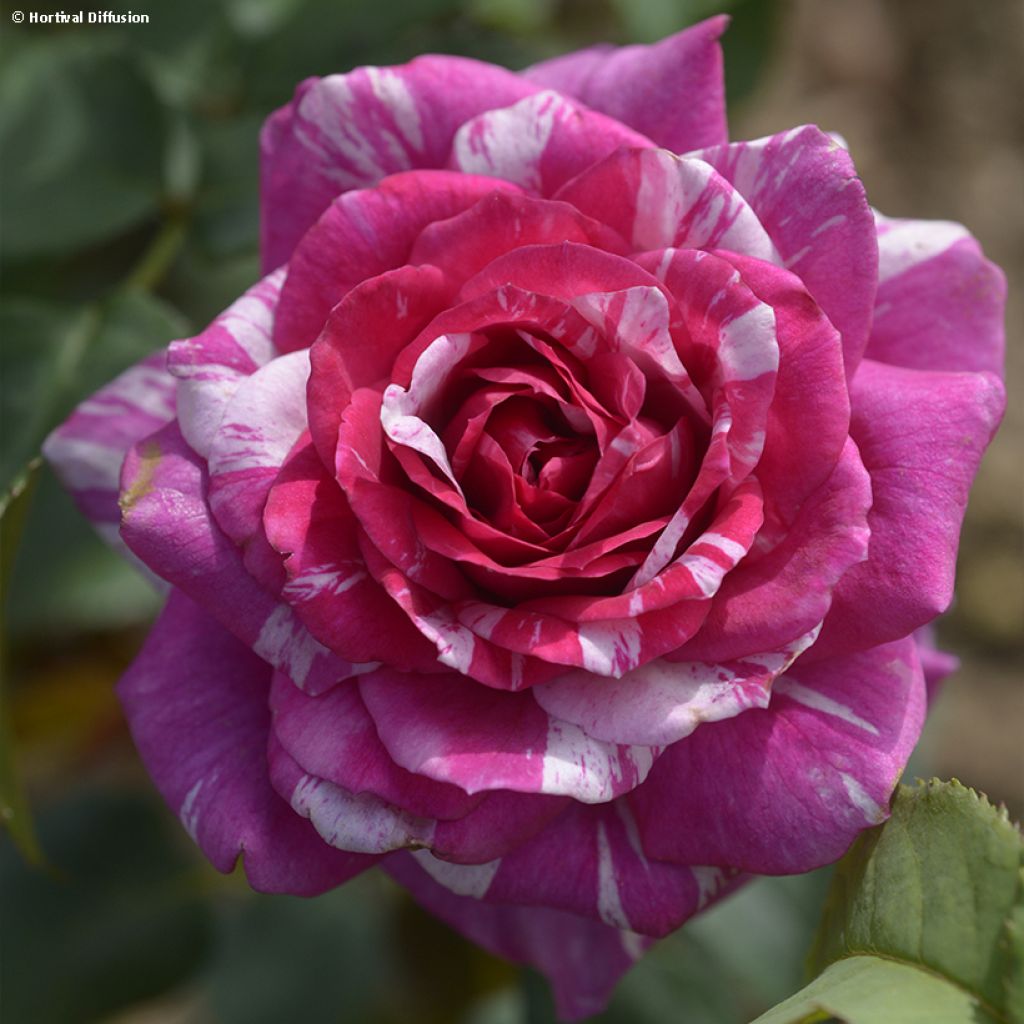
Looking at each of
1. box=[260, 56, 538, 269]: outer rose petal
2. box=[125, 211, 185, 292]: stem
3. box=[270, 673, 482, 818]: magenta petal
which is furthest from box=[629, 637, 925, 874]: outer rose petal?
box=[125, 211, 185, 292]: stem

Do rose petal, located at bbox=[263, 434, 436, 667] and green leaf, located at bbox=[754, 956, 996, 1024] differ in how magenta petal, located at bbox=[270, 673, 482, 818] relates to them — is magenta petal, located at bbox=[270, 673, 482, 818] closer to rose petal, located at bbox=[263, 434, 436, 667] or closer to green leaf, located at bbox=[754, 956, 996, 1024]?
rose petal, located at bbox=[263, 434, 436, 667]

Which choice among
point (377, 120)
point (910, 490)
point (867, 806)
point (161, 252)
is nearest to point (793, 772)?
point (867, 806)

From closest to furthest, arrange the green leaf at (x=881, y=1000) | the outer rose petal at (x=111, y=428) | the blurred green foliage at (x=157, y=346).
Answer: the green leaf at (x=881, y=1000), the outer rose petal at (x=111, y=428), the blurred green foliage at (x=157, y=346)

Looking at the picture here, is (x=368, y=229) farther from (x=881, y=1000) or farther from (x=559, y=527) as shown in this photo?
(x=881, y=1000)

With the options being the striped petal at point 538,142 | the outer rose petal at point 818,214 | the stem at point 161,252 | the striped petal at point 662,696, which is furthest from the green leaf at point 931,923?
the stem at point 161,252

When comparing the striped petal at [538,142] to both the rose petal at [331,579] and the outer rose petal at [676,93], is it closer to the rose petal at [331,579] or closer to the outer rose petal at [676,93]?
the outer rose petal at [676,93]

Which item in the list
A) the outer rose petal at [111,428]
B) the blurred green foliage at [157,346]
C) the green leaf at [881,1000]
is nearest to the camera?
the green leaf at [881,1000]
